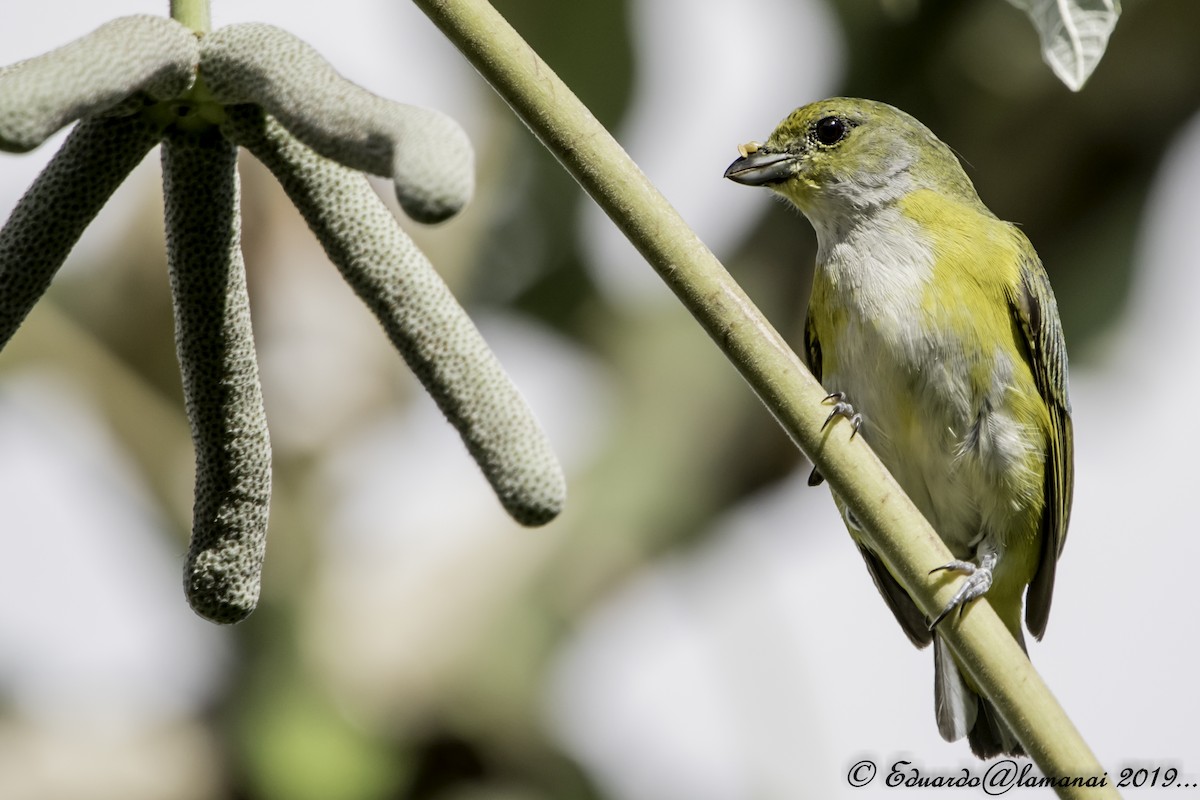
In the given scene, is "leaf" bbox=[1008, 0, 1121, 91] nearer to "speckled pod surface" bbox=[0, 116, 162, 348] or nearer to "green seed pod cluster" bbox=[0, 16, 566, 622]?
"green seed pod cluster" bbox=[0, 16, 566, 622]

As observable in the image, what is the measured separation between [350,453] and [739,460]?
1713mm

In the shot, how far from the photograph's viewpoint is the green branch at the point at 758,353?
148 cm

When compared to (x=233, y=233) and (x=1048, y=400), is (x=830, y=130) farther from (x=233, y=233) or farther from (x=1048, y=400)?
(x=233, y=233)

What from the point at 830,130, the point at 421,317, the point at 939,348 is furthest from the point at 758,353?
the point at 830,130

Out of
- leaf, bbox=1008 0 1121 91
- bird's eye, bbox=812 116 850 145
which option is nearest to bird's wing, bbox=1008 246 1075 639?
bird's eye, bbox=812 116 850 145

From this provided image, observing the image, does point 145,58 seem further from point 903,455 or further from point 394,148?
point 903,455

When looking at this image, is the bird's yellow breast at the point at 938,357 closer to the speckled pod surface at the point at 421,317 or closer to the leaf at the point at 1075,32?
the leaf at the point at 1075,32

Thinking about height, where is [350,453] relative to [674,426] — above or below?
above

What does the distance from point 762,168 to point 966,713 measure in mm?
1753

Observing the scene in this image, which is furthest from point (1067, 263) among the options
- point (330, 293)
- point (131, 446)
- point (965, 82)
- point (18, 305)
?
point (18, 305)

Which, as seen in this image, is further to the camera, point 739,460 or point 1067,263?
point 739,460

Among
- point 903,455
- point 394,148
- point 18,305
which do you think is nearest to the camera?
point 394,148

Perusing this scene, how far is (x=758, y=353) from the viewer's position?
5.05ft

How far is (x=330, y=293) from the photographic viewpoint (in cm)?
605
